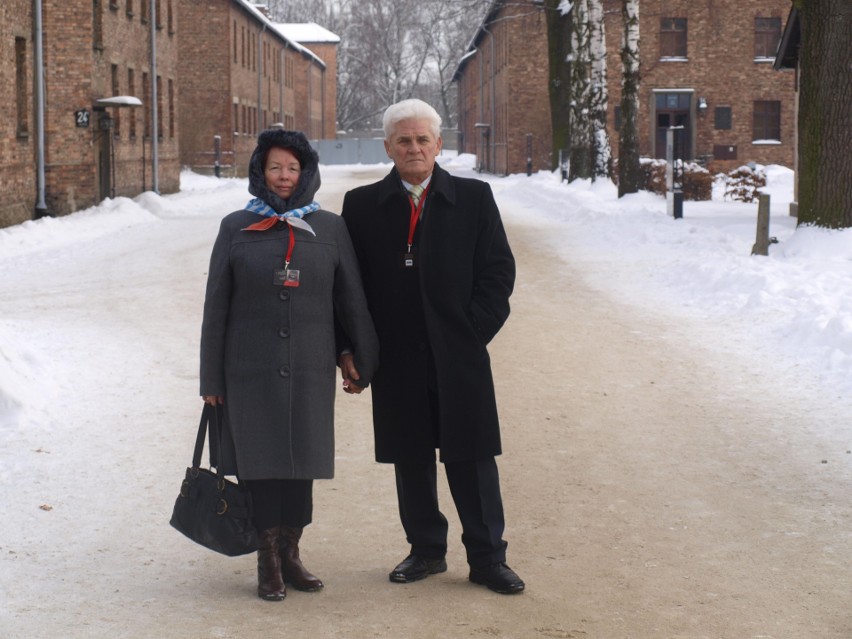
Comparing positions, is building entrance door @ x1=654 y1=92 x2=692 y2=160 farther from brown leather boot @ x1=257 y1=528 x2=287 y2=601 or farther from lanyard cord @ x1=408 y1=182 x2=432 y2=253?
brown leather boot @ x1=257 y1=528 x2=287 y2=601

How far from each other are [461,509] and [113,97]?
27.2 m

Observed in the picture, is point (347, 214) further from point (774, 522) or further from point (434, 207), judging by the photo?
point (774, 522)

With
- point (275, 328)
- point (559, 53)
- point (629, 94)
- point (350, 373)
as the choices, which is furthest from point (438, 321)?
point (559, 53)

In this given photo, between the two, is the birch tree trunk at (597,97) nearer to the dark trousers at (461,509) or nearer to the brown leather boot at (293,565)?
the dark trousers at (461,509)

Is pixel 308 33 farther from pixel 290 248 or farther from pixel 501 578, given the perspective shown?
pixel 501 578

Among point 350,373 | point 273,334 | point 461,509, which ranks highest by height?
point 273,334

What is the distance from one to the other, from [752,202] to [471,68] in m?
47.6

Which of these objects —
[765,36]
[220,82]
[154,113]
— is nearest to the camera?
[154,113]

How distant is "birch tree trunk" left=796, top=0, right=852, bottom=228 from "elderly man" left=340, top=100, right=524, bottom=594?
11.8m

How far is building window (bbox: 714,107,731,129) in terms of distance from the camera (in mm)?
52906

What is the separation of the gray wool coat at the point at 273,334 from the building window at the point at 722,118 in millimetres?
49770

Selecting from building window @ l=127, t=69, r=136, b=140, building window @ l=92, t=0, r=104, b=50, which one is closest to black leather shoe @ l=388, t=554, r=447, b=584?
building window @ l=92, t=0, r=104, b=50

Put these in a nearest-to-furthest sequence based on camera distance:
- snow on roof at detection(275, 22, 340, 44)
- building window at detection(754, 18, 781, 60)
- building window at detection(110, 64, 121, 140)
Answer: building window at detection(110, 64, 121, 140) < building window at detection(754, 18, 781, 60) < snow on roof at detection(275, 22, 340, 44)

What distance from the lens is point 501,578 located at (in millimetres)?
5062
